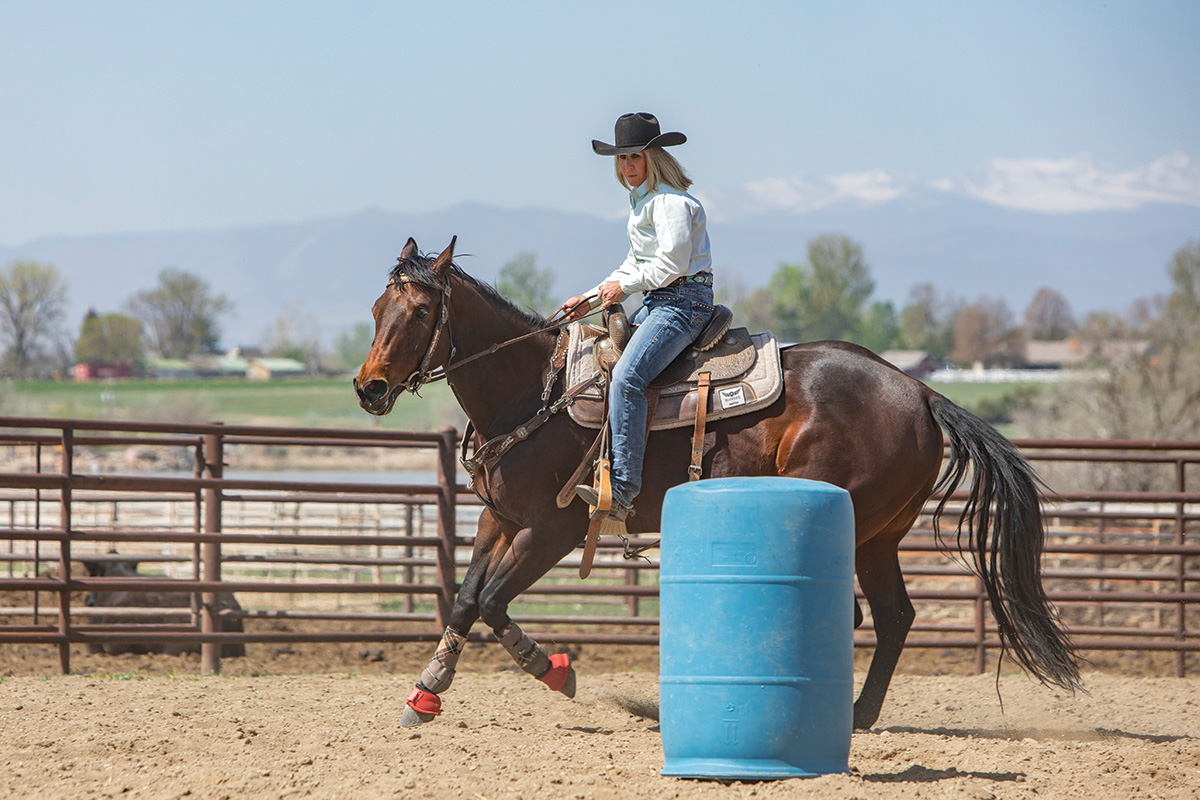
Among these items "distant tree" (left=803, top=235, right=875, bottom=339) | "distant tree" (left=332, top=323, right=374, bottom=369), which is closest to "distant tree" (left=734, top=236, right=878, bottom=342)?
"distant tree" (left=803, top=235, right=875, bottom=339)

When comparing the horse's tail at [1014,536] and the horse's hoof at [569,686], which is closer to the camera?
the horse's tail at [1014,536]

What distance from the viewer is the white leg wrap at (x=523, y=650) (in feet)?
16.9

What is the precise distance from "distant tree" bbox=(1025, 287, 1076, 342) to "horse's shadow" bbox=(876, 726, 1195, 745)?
9915 cm

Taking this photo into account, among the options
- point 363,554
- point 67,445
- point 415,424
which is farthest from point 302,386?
point 67,445

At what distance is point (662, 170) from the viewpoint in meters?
4.90

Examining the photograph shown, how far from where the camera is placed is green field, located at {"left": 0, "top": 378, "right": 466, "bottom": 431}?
55.4 metres

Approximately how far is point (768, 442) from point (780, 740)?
58.1 inches

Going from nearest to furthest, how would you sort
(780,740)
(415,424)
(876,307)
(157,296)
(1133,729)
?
(780,740) < (1133,729) < (415,424) < (157,296) < (876,307)

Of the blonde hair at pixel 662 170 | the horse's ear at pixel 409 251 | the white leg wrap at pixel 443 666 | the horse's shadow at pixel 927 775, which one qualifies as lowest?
the horse's shadow at pixel 927 775

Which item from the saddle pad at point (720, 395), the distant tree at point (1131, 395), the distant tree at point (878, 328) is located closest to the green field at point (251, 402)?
the distant tree at point (1131, 395)

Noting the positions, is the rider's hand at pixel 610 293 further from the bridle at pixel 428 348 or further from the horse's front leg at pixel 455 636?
the horse's front leg at pixel 455 636

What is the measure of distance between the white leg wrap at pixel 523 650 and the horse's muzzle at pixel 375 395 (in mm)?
1125

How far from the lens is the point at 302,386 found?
9088cm

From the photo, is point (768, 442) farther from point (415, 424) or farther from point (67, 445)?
point (415, 424)
